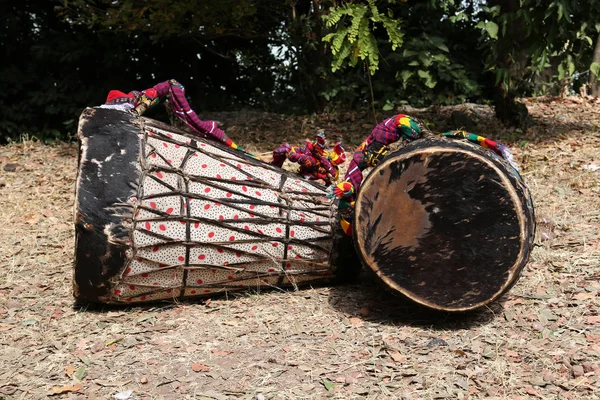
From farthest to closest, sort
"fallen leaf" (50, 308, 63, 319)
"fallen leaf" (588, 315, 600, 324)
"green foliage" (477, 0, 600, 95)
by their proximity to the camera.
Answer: "green foliage" (477, 0, 600, 95), "fallen leaf" (50, 308, 63, 319), "fallen leaf" (588, 315, 600, 324)

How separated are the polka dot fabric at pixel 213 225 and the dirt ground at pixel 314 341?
0.15 meters

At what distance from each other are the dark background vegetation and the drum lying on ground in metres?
3.77

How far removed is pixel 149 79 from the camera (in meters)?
8.17

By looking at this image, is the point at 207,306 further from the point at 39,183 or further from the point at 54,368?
the point at 39,183

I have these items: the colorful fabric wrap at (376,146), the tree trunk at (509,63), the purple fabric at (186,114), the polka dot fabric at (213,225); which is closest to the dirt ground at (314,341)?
the polka dot fabric at (213,225)

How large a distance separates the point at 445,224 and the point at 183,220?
125 centimetres

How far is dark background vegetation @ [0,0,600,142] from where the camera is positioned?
261 inches

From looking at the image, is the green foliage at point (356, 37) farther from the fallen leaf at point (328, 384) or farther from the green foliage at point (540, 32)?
the fallen leaf at point (328, 384)

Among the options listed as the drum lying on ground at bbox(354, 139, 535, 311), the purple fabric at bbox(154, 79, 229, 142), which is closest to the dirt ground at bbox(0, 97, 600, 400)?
the drum lying on ground at bbox(354, 139, 535, 311)

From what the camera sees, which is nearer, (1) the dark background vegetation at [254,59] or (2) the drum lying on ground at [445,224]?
(2) the drum lying on ground at [445,224]

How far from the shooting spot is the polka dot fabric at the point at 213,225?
3.13m

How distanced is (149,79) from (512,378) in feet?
21.7

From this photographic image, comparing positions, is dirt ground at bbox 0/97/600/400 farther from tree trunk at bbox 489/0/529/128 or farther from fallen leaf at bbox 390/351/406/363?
tree trunk at bbox 489/0/529/128

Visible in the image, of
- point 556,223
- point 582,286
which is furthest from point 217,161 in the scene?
point 556,223
